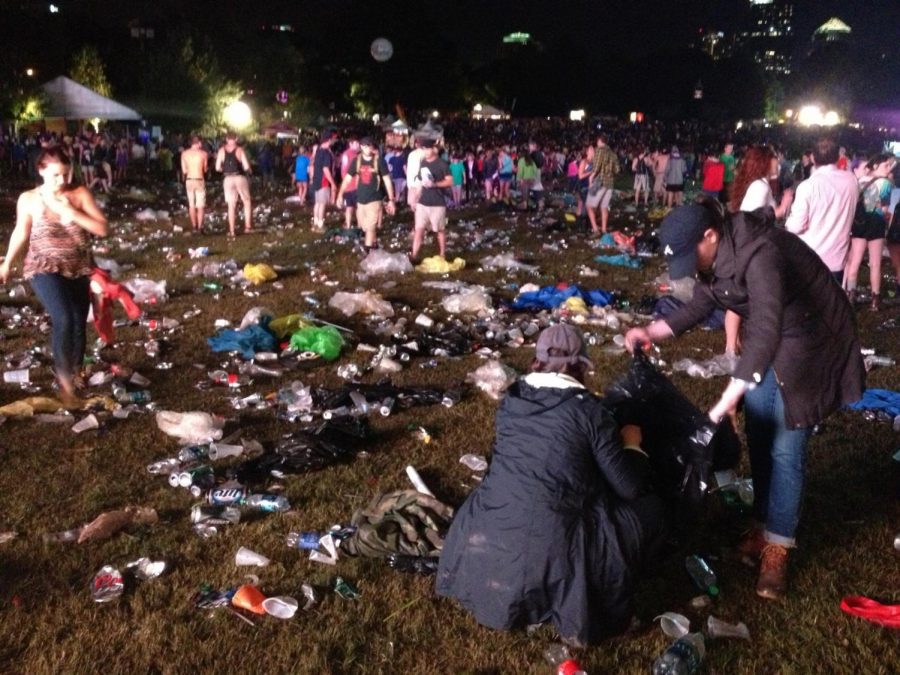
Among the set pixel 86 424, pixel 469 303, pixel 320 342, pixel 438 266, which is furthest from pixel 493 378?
pixel 438 266

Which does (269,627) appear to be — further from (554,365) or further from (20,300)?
(20,300)

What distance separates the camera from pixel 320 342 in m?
6.68

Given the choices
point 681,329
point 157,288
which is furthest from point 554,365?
point 157,288

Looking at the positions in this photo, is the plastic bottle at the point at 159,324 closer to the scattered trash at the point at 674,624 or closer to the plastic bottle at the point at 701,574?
the plastic bottle at the point at 701,574

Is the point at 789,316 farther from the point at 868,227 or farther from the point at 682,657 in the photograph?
the point at 868,227

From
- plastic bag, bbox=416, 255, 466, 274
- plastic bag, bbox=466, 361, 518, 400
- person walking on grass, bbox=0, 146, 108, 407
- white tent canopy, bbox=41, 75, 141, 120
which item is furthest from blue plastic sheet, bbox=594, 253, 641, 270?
white tent canopy, bbox=41, 75, 141, 120

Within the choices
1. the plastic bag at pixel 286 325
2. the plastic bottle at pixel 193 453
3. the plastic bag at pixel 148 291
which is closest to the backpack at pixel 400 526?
the plastic bottle at pixel 193 453

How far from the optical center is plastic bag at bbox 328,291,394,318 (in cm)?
805

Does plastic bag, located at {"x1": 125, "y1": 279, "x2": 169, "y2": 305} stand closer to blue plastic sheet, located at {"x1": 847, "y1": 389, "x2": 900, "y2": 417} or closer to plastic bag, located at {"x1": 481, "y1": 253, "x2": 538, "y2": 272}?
plastic bag, located at {"x1": 481, "y1": 253, "x2": 538, "y2": 272}

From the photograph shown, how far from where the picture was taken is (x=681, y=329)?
354 centimetres

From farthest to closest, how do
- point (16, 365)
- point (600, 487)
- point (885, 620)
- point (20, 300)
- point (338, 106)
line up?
1. point (338, 106)
2. point (20, 300)
3. point (16, 365)
4. point (885, 620)
5. point (600, 487)

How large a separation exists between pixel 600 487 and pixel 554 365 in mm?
515

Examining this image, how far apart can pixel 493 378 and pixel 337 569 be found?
2.70 meters

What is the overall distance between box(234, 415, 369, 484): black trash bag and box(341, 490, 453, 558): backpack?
2.23 feet
